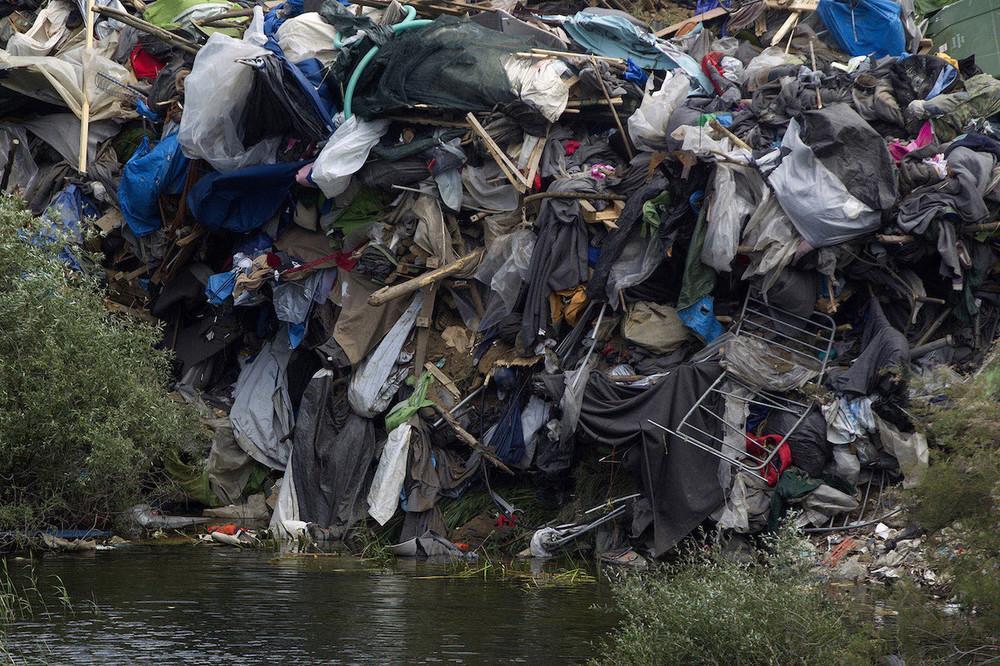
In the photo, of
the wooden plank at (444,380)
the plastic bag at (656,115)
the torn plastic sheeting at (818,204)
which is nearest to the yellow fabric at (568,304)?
the wooden plank at (444,380)

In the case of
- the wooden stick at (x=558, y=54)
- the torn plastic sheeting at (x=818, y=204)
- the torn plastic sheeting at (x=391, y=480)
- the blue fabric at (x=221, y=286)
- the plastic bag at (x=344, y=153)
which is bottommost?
the torn plastic sheeting at (x=391, y=480)

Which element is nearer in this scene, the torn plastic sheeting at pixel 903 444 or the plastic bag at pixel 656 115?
the torn plastic sheeting at pixel 903 444

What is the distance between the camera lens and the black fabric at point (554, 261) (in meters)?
11.3

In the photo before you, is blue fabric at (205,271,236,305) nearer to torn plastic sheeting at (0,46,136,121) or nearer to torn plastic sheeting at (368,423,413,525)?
→ torn plastic sheeting at (0,46,136,121)

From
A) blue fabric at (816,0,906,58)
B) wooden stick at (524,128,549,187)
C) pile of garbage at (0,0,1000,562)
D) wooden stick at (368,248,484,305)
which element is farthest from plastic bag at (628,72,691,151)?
blue fabric at (816,0,906,58)

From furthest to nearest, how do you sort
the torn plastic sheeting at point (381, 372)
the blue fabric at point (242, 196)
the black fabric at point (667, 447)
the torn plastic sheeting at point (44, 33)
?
the torn plastic sheeting at point (44, 33) → the blue fabric at point (242, 196) → the torn plastic sheeting at point (381, 372) → the black fabric at point (667, 447)

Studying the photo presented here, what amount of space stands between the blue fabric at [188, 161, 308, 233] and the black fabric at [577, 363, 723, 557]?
14.3 ft

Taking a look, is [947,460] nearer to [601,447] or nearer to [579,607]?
[579,607]

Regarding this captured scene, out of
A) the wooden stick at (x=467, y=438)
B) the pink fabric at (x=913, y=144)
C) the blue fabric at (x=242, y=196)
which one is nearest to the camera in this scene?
the pink fabric at (x=913, y=144)

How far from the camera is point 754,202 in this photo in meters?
10.8

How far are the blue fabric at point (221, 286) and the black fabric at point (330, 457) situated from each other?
1476 mm

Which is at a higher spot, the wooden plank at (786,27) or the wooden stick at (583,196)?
the wooden plank at (786,27)

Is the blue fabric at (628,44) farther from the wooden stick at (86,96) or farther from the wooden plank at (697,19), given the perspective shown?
the wooden stick at (86,96)

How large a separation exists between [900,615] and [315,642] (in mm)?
3526
